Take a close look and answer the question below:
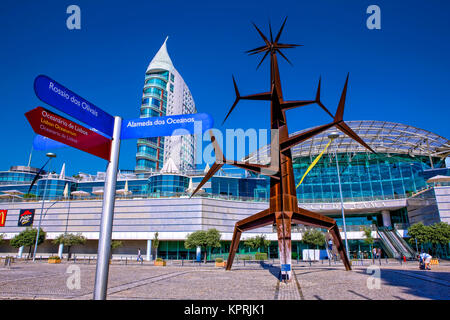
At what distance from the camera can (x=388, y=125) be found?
165ft

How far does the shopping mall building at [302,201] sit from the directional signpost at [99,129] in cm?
4163

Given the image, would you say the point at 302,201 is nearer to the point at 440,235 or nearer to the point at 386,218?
the point at 386,218

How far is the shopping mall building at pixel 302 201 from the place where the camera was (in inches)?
1836

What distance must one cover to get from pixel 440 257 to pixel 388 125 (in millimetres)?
22058

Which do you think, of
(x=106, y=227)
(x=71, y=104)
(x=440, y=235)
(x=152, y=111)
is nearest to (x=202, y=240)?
(x=440, y=235)

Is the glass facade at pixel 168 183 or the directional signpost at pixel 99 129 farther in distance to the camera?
the glass facade at pixel 168 183

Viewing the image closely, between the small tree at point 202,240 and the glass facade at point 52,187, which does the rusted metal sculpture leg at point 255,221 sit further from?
the glass facade at point 52,187

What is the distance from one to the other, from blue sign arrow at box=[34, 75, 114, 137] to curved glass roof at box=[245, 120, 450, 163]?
45.4 meters

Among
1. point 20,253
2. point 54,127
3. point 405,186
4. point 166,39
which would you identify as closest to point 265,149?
point 405,186

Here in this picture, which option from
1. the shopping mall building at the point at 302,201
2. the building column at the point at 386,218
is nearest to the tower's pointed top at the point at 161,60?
the shopping mall building at the point at 302,201

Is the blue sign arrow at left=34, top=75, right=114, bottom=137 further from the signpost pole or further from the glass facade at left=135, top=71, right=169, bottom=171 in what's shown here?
the glass facade at left=135, top=71, right=169, bottom=171

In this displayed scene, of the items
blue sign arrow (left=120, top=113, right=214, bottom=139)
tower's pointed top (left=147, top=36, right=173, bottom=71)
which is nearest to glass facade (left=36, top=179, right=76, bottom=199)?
tower's pointed top (left=147, top=36, right=173, bottom=71)

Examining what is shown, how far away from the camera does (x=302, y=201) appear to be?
5616cm

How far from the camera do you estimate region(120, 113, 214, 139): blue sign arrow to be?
5406 mm
